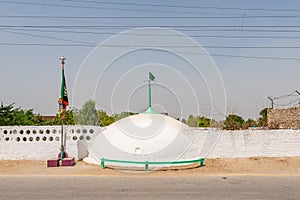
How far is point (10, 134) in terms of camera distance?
1340 centimetres

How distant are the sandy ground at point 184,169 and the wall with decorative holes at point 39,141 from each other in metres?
0.44

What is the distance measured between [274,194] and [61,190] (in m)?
4.74

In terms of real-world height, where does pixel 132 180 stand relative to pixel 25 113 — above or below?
below

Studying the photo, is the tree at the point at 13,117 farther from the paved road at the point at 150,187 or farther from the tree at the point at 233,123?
the tree at the point at 233,123

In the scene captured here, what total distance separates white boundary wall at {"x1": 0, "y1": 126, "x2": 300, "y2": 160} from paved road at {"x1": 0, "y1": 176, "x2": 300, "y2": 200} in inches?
144

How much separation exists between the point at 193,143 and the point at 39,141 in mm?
6265

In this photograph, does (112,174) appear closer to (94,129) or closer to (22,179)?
(22,179)

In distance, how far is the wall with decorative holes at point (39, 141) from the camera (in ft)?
43.8

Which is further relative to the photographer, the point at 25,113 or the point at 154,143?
the point at 25,113

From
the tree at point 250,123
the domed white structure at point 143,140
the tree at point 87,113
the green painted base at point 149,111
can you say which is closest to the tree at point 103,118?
the tree at point 87,113

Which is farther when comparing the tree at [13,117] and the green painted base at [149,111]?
the tree at [13,117]

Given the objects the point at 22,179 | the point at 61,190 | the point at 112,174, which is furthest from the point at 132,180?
the point at 22,179

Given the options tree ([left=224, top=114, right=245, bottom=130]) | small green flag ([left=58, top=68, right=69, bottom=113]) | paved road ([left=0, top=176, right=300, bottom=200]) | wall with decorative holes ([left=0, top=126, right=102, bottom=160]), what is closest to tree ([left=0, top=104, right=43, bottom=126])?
wall with decorative holes ([left=0, top=126, right=102, bottom=160])

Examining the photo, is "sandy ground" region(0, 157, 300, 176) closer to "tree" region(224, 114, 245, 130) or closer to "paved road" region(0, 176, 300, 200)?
"paved road" region(0, 176, 300, 200)
